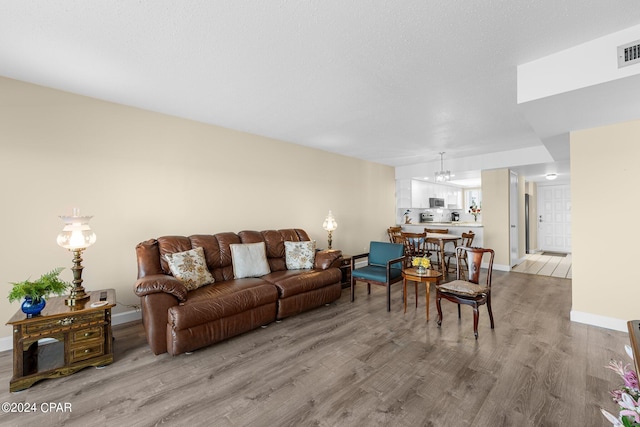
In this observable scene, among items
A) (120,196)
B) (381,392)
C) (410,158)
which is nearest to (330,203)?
(410,158)

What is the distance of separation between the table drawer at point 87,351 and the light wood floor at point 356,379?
0.43 feet

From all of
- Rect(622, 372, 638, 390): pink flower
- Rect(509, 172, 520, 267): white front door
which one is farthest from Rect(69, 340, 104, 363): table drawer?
Rect(509, 172, 520, 267): white front door

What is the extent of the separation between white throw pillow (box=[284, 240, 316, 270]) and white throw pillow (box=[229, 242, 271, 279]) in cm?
40

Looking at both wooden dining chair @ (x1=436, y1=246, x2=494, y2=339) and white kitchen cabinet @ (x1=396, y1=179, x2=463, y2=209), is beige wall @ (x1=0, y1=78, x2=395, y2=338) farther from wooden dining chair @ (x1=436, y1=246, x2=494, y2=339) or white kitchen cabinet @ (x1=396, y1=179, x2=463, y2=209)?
white kitchen cabinet @ (x1=396, y1=179, x2=463, y2=209)

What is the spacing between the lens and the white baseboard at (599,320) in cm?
296

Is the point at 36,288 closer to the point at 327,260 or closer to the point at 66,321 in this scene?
the point at 66,321

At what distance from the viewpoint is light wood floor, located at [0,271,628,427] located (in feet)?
5.75

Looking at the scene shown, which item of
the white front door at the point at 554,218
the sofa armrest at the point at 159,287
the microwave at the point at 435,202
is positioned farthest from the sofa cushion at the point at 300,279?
the white front door at the point at 554,218

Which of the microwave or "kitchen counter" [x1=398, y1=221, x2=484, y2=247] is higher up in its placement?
the microwave

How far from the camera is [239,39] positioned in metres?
2.04

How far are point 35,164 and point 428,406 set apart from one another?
4152mm

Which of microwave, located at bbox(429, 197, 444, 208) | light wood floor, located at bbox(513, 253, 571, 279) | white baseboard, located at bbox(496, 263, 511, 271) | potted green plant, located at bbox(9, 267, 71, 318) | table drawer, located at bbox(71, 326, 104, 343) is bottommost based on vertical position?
light wood floor, located at bbox(513, 253, 571, 279)

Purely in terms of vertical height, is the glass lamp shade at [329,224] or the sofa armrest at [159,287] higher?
the glass lamp shade at [329,224]

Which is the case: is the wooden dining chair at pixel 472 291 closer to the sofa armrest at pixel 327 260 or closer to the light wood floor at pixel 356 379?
the light wood floor at pixel 356 379
